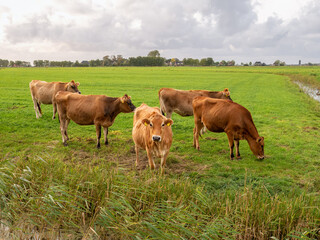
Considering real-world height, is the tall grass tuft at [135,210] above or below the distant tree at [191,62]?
below

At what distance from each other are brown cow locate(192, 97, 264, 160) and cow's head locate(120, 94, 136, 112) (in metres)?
2.65

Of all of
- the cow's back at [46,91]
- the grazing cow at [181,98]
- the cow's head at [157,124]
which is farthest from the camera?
the cow's back at [46,91]

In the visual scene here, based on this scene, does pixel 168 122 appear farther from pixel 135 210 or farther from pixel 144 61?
pixel 144 61

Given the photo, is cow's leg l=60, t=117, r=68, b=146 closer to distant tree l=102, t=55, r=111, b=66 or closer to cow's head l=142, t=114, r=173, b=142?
cow's head l=142, t=114, r=173, b=142

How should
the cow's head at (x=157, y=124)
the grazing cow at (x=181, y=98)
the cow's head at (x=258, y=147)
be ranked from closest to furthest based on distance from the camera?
1. the cow's head at (x=157, y=124)
2. the cow's head at (x=258, y=147)
3. the grazing cow at (x=181, y=98)

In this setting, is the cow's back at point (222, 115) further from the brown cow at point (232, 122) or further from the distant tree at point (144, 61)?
the distant tree at point (144, 61)

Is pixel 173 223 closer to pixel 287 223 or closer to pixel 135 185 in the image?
pixel 135 185

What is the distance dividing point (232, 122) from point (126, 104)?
3843mm

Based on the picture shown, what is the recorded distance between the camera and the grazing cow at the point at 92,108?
9102 mm

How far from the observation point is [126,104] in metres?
9.23

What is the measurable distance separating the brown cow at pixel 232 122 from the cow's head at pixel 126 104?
8.69ft

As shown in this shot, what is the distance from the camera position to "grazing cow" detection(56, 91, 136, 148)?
9.10 m

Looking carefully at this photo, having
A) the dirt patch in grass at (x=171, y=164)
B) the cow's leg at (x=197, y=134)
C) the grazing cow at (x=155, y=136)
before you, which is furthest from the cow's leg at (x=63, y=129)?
the cow's leg at (x=197, y=134)

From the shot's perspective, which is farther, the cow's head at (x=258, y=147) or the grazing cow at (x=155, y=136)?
the cow's head at (x=258, y=147)
